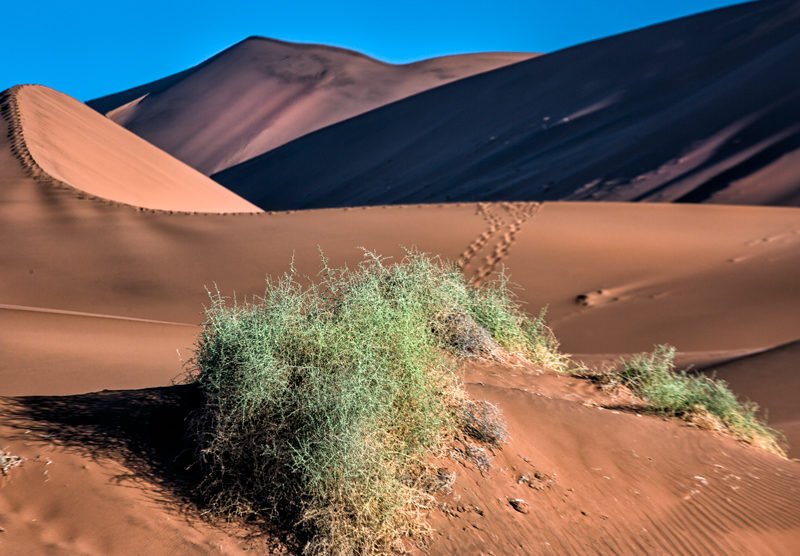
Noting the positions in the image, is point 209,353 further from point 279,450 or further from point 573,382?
point 573,382

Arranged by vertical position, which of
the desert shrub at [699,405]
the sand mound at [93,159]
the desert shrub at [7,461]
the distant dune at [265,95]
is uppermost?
the distant dune at [265,95]

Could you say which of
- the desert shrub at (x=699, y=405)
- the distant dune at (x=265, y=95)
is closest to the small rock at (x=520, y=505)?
the desert shrub at (x=699, y=405)

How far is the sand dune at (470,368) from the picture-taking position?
4668 mm

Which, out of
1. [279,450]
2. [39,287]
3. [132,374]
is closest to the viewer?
[279,450]

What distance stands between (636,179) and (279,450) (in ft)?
96.9

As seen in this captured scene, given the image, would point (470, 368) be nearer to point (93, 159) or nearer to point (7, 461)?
point (7, 461)

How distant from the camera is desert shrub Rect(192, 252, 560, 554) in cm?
447

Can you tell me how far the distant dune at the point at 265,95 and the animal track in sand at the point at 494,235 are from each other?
2279 inches

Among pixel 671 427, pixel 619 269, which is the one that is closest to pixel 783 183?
pixel 619 269

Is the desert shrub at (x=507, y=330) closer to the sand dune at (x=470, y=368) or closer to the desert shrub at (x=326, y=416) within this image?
the sand dune at (x=470, y=368)

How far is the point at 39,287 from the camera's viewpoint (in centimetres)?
1714

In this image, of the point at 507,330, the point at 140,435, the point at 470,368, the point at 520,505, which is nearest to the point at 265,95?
the point at 507,330

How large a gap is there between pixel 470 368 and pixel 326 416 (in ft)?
9.71

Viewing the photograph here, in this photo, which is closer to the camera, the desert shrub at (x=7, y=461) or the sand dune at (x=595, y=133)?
the desert shrub at (x=7, y=461)
